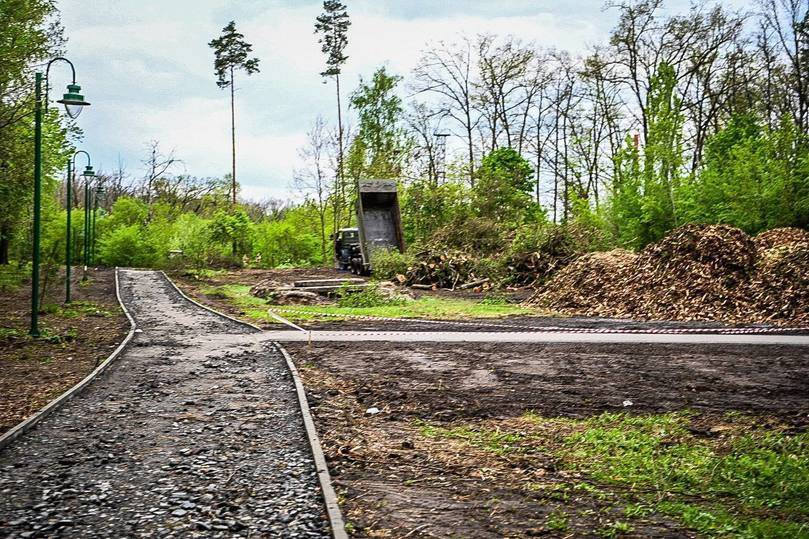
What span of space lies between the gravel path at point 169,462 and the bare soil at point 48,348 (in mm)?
546

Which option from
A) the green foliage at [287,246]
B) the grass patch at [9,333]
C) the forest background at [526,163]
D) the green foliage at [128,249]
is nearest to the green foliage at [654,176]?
the forest background at [526,163]

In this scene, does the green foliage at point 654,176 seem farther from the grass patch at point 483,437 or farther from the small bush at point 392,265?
the grass patch at point 483,437

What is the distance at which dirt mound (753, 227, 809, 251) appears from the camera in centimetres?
1598

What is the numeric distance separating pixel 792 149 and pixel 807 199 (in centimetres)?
214

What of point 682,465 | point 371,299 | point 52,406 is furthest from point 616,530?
point 371,299

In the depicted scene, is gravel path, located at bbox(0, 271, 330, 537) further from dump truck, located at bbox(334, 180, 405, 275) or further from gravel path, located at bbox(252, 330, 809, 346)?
dump truck, located at bbox(334, 180, 405, 275)

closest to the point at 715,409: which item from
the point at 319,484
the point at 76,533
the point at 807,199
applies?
the point at 319,484

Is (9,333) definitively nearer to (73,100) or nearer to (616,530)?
(73,100)

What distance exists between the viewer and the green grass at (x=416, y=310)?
17.2m

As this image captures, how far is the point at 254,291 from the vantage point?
24672 millimetres

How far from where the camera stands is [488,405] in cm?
762

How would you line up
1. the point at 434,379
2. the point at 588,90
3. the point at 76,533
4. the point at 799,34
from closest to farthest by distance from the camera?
the point at 76,533, the point at 434,379, the point at 799,34, the point at 588,90

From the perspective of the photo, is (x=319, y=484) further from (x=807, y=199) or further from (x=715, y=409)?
(x=807, y=199)

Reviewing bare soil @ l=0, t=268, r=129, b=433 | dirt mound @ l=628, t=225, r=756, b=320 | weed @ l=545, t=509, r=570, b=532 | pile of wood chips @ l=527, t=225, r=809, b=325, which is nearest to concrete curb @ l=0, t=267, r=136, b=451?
bare soil @ l=0, t=268, r=129, b=433
